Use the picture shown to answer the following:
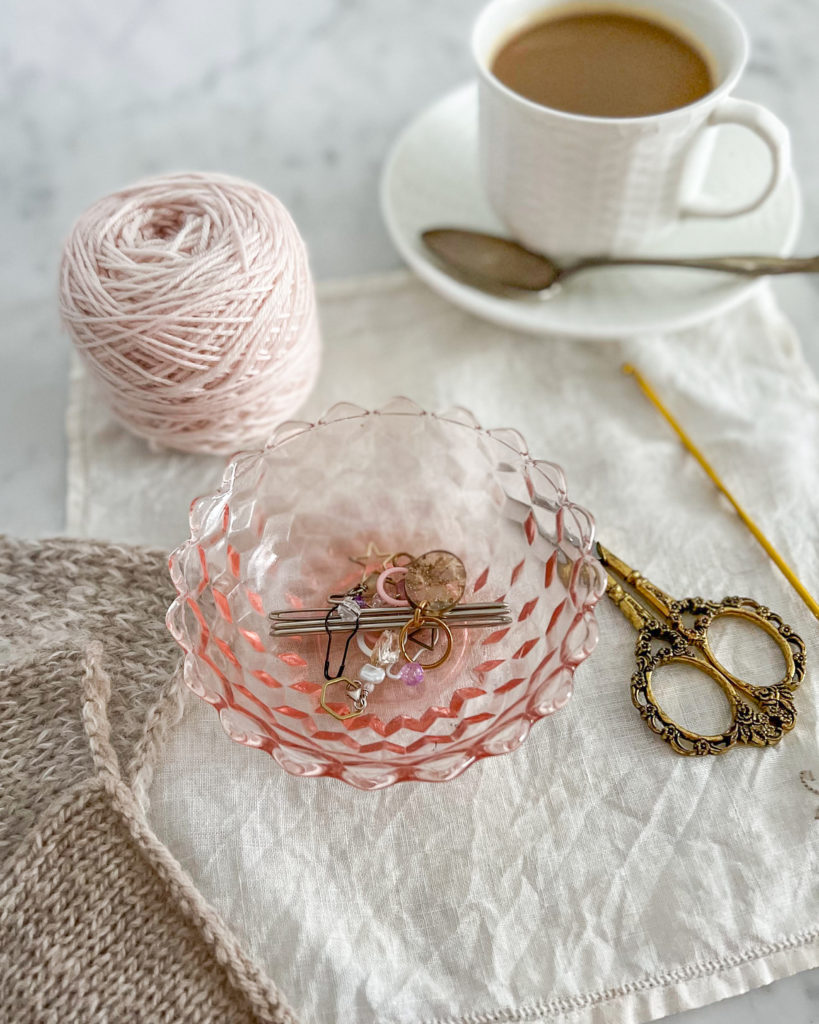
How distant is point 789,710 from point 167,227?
2.04 ft

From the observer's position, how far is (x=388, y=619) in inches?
28.3

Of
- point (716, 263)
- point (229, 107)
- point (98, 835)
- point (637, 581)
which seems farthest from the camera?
point (229, 107)

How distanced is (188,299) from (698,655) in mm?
477

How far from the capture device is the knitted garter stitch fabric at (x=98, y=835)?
623 mm

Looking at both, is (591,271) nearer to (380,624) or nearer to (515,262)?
(515,262)

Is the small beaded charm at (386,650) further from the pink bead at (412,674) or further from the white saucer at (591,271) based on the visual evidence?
the white saucer at (591,271)

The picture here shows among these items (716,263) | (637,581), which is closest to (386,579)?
(637,581)

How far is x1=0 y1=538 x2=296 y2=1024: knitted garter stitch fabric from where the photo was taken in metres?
0.62

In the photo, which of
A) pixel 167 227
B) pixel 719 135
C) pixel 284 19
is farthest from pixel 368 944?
pixel 284 19

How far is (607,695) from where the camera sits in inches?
28.6

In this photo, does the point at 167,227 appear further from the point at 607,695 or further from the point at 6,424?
the point at 607,695

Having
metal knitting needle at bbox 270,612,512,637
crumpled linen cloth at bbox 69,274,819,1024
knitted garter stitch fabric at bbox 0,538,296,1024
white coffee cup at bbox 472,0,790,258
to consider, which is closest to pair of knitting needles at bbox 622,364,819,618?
crumpled linen cloth at bbox 69,274,819,1024

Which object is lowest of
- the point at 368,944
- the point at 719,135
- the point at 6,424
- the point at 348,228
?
the point at 368,944

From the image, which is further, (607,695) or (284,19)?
(284,19)
